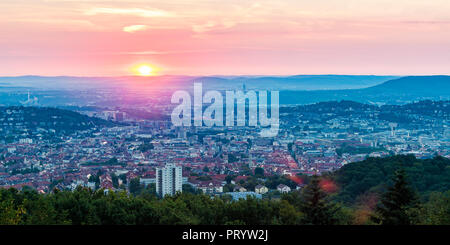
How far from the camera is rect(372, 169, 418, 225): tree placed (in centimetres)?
699

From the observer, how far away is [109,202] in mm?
8758

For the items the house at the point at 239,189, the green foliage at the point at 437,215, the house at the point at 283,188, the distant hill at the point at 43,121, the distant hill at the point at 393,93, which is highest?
the distant hill at the point at 393,93

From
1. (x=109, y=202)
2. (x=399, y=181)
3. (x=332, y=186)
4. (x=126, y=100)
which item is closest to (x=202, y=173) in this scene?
(x=332, y=186)

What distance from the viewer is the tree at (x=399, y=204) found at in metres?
6.99

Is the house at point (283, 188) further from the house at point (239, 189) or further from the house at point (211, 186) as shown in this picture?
the house at point (211, 186)

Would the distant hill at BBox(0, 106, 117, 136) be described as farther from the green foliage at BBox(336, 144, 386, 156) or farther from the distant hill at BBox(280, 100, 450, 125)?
the green foliage at BBox(336, 144, 386, 156)

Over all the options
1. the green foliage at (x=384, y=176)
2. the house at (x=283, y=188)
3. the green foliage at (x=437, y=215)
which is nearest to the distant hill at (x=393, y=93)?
the house at (x=283, y=188)

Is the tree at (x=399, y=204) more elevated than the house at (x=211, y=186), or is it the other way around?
the tree at (x=399, y=204)

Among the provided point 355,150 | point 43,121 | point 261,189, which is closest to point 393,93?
point 355,150

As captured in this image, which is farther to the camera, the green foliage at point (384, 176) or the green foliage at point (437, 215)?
the green foliage at point (384, 176)

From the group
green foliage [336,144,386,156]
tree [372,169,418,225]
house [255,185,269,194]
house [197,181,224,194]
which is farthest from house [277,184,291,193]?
green foliage [336,144,386,156]

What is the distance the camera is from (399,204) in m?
7.12

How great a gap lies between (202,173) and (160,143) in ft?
43.7
